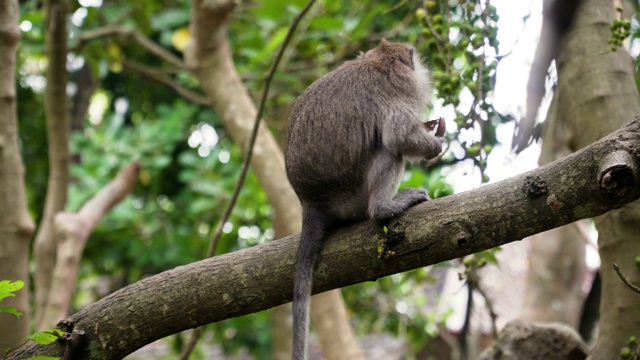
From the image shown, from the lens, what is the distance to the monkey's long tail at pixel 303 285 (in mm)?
3211

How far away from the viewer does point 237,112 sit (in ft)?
18.5

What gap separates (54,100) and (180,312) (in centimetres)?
265


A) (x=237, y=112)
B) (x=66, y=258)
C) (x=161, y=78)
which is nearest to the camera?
(x=66, y=258)

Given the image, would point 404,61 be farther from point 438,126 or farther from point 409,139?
point 409,139

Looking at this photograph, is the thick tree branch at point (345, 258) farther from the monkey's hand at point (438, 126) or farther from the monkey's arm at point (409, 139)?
the monkey's hand at point (438, 126)

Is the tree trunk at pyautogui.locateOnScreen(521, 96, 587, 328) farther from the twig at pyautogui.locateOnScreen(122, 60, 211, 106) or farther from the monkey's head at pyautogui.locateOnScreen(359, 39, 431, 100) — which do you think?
the twig at pyautogui.locateOnScreen(122, 60, 211, 106)

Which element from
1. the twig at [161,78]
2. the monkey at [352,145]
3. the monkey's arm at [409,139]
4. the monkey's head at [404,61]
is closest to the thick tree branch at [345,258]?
the monkey at [352,145]

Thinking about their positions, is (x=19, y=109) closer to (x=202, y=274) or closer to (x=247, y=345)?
(x=247, y=345)

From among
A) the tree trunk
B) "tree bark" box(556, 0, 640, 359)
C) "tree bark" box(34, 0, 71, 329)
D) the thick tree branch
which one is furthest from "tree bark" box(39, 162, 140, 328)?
the tree trunk

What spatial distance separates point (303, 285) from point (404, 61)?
1645mm

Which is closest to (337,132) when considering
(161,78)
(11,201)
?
(11,201)

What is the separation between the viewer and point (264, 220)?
7137 mm

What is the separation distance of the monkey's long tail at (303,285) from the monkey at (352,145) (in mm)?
79

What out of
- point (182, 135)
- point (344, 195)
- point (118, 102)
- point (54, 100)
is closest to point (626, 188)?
point (344, 195)
